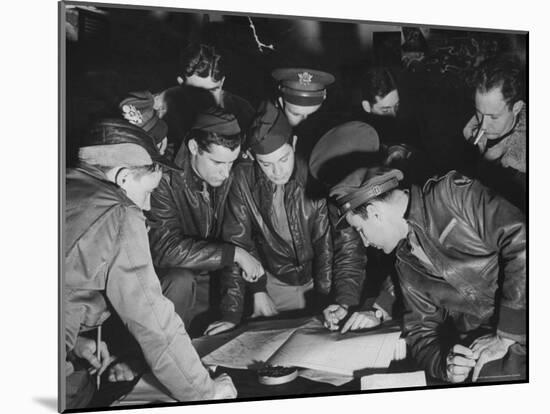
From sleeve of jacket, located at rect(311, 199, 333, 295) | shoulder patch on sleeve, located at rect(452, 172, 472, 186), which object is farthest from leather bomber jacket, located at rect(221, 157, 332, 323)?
shoulder patch on sleeve, located at rect(452, 172, 472, 186)

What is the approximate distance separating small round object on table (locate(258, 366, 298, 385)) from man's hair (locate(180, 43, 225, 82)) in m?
1.50

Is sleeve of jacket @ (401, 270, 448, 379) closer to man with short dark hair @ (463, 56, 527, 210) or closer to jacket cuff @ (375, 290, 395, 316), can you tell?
jacket cuff @ (375, 290, 395, 316)

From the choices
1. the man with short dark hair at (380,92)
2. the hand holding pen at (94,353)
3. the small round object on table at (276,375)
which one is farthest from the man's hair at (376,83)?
the hand holding pen at (94,353)

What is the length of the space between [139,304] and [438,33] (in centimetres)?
218

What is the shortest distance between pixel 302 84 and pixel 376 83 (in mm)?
423

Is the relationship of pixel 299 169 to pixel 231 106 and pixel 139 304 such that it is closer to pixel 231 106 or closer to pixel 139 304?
pixel 231 106

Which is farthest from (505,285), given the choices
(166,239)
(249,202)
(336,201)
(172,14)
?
(172,14)

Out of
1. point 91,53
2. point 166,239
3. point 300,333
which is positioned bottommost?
point 300,333

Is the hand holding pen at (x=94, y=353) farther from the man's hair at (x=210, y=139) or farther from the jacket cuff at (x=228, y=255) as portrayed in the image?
the man's hair at (x=210, y=139)

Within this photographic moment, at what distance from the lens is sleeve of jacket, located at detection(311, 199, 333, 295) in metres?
5.81

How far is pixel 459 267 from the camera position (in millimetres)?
6070

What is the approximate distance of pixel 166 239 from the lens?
5539mm

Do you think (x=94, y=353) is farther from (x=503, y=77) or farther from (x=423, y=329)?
(x=503, y=77)

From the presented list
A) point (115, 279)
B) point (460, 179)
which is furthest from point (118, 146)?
point (460, 179)
